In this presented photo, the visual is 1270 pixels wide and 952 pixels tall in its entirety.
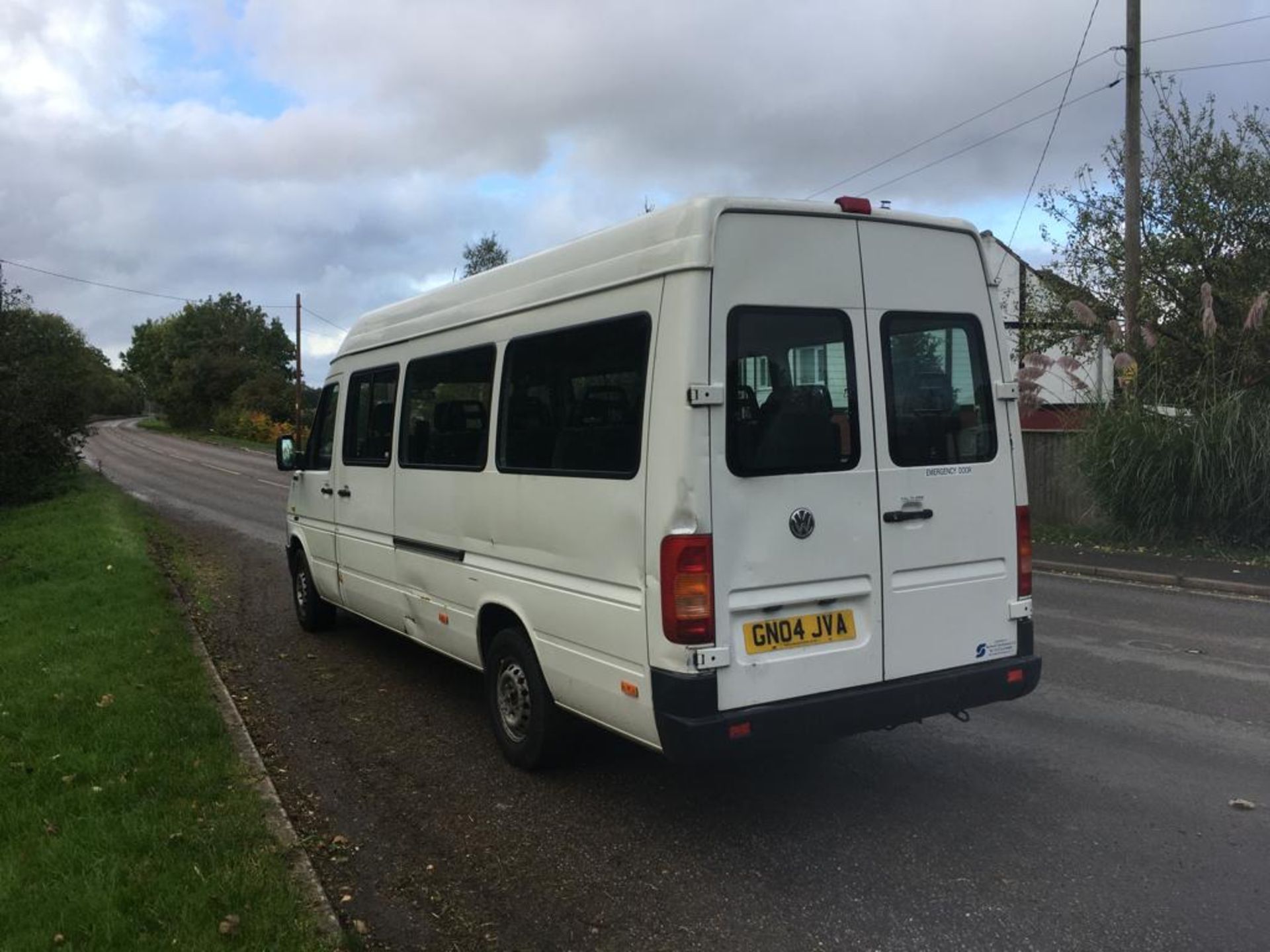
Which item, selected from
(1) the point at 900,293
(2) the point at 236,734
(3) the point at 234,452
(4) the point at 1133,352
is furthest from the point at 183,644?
(3) the point at 234,452

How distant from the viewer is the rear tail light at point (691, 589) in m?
3.68

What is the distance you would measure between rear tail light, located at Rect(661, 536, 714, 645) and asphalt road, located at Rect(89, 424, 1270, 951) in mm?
976

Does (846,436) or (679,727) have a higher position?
(846,436)

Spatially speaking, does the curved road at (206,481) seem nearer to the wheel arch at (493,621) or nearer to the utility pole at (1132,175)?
the wheel arch at (493,621)

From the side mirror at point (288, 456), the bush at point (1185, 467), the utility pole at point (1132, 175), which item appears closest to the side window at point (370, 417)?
the side mirror at point (288, 456)

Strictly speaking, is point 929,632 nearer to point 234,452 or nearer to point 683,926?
point 683,926

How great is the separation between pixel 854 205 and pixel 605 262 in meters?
1.10

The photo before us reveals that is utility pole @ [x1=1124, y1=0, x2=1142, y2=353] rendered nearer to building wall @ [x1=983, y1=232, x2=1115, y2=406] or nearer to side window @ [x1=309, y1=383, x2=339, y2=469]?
building wall @ [x1=983, y1=232, x2=1115, y2=406]

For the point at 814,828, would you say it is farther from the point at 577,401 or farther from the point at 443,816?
the point at 577,401

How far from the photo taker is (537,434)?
15.5 ft

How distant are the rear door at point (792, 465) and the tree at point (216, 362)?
60401mm

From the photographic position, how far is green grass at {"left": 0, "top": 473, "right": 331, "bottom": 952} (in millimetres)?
3258

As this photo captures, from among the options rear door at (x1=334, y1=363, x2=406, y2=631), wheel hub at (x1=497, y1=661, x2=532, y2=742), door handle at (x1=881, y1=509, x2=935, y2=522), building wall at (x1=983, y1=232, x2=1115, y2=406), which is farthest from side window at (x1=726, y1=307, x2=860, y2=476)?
building wall at (x1=983, y1=232, x2=1115, y2=406)

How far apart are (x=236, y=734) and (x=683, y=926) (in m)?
3.07
